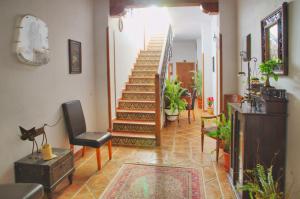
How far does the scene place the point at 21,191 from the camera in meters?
1.92

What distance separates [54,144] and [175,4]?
3216mm

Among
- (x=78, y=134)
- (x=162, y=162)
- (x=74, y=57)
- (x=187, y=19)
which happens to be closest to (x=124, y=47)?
(x=74, y=57)

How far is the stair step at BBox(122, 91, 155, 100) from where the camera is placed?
5722 millimetres

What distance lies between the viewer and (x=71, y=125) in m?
3.61

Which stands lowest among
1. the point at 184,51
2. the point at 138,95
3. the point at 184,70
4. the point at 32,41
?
the point at 138,95

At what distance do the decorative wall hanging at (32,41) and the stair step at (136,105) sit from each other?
8.39 ft

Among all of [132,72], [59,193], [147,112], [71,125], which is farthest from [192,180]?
[132,72]

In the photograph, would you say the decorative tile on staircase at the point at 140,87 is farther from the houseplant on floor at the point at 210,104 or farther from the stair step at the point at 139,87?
the houseplant on floor at the point at 210,104

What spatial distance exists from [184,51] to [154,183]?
33.1 ft

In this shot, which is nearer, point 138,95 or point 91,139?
point 91,139

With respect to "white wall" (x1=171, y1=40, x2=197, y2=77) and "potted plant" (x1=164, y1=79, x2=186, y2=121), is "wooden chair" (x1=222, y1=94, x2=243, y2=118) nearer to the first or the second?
"potted plant" (x1=164, y1=79, x2=186, y2=121)

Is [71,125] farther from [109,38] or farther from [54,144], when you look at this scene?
[109,38]

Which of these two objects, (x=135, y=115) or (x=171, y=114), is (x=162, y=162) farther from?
(x=171, y=114)

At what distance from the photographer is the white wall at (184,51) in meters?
12.4
